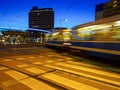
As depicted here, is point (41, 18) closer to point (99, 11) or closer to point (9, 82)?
point (99, 11)

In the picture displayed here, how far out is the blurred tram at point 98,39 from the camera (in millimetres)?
11172

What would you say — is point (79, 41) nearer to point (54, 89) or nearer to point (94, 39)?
point (94, 39)

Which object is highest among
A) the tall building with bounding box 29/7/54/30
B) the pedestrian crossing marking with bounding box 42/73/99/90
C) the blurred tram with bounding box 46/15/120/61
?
the tall building with bounding box 29/7/54/30

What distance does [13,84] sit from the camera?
625 centimetres

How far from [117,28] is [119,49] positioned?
1247 millimetres

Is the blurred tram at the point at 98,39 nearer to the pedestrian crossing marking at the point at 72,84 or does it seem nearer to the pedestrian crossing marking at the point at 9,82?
the pedestrian crossing marking at the point at 72,84

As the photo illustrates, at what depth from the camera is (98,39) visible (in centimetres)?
1323

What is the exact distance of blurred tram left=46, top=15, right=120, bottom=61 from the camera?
1117cm

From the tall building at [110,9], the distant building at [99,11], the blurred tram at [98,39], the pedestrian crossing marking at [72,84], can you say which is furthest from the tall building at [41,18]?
the pedestrian crossing marking at [72,84]

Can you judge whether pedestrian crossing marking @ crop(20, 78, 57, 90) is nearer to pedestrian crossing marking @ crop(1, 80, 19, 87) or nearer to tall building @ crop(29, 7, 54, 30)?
pedestrian crossing marking @ crop(1, 80, 19, 87)

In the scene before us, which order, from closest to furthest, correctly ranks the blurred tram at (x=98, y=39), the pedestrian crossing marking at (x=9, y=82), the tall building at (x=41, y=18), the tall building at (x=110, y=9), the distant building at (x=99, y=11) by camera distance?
the pedestrian crossing marking at (x=9, y=82) < the blurred tram at (x=98, y=39) < the tall building at (x=41, y=18) < the tall building at (x=110, y=9) < the distant building at (x=99, y=11)

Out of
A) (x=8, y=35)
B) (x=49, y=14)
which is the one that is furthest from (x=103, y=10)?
(x=8, y=35)

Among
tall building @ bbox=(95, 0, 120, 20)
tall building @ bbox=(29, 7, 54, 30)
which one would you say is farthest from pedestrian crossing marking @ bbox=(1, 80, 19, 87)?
tall building @ bbox=(95, 0, 120, 20)

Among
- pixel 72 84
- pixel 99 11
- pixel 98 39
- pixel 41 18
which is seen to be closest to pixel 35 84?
pixel 72 84
